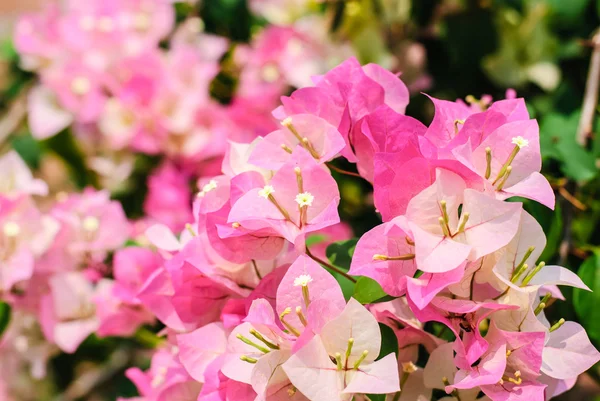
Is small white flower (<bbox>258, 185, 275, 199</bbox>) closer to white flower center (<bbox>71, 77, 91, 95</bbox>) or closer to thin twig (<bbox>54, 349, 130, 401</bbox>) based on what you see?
white flower center (<bbox>71, 77, 91, 95</bbox>)

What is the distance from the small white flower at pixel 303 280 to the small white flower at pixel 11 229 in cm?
39

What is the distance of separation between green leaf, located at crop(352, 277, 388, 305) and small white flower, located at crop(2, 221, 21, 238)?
1.31 feet

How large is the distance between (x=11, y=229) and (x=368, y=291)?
41 centimetres

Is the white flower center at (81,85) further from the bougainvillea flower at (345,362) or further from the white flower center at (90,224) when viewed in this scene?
the bougainvillea flower at (345,362)

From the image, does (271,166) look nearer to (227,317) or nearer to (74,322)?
(227,317)

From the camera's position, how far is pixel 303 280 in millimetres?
386

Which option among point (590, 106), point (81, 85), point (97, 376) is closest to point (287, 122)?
point (590, 106)

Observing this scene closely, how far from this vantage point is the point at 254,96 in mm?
1021

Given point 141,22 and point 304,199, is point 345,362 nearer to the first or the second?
point 304,199

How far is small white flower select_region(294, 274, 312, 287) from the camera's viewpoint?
39 cm

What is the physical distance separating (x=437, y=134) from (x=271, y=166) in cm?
11

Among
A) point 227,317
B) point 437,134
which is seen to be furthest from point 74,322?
point 437,134

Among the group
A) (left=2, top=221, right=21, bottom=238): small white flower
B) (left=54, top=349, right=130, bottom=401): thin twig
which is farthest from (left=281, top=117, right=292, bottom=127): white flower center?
(left=54, top=349, right=130, bottom=401): thin twig

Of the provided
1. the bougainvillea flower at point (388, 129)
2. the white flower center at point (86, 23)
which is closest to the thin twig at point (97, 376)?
the white flower center at point (86, 23)
